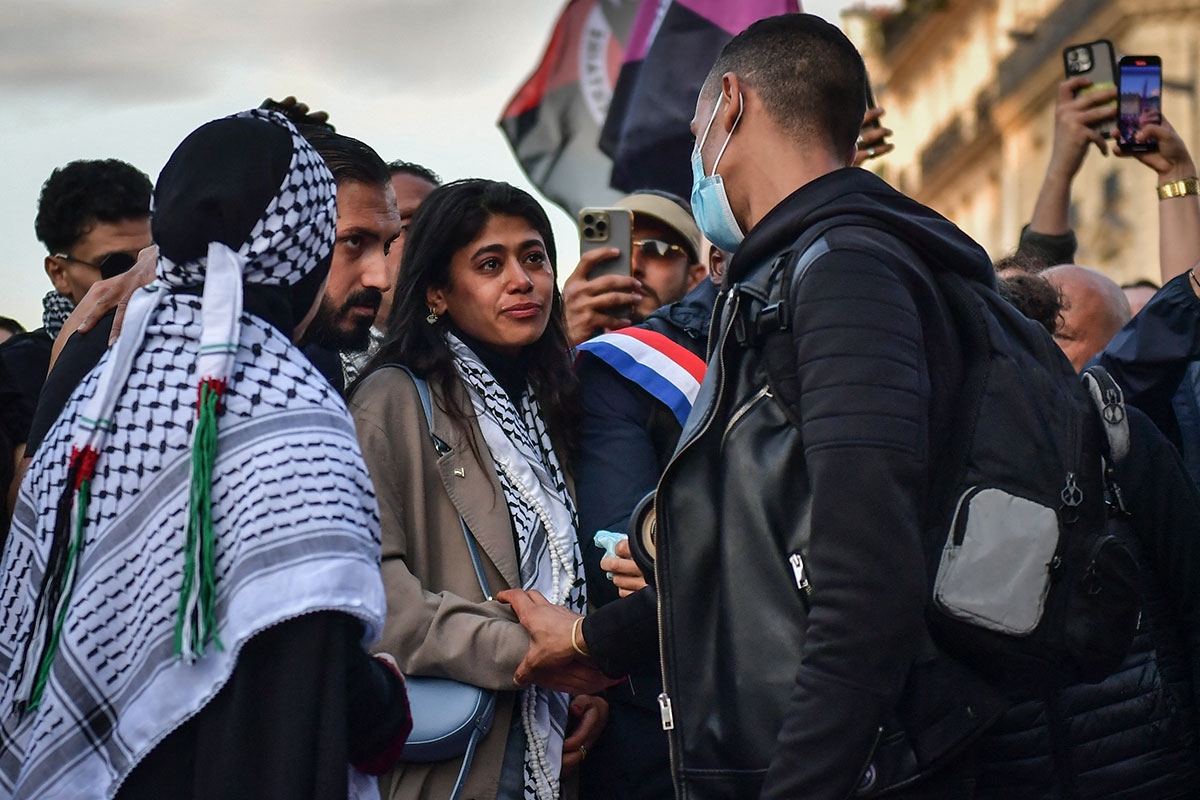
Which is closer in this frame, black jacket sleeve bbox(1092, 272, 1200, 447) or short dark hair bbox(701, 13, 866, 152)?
short dark hair bbox(701, 13, 866, 152)

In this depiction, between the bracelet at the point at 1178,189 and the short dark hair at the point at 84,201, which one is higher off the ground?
the short dark hair at the point at 84,201

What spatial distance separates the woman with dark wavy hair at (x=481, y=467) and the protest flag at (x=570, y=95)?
3.68 metres

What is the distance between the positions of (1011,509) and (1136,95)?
11.0ft

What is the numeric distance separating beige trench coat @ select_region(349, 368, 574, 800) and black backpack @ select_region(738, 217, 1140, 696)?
116 cm

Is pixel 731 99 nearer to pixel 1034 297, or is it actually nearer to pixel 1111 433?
pixel 1111 433

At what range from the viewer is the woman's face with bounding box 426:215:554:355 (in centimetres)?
414

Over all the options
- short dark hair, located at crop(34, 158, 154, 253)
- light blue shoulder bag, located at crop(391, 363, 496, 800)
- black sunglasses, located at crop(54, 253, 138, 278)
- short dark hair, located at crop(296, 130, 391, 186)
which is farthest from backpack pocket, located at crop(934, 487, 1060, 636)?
short dark hair, located at crop(34, 158, 154, 253)

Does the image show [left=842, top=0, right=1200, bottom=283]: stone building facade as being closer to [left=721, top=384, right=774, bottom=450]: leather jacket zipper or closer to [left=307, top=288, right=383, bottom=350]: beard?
[left=307, top=288, right=383, bottom=350]: beard

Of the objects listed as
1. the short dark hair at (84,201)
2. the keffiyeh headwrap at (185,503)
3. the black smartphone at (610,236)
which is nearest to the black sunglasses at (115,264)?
the short dark hair at (84,201)

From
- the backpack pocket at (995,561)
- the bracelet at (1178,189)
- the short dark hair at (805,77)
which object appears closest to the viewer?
the backpack pocket at (995,561)

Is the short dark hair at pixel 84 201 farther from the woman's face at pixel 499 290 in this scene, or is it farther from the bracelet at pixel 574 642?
the bracelet at pixel 574 642

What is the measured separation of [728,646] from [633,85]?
552 centimetres

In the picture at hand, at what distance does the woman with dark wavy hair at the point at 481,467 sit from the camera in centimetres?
352

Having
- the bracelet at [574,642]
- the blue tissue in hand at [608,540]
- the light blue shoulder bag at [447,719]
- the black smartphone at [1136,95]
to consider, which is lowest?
the light blue shoulder bag at [447,719]
